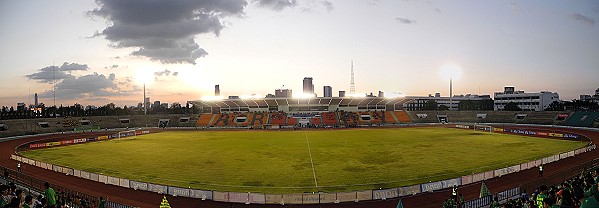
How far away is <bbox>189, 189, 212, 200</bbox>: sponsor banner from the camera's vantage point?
71.1 feet

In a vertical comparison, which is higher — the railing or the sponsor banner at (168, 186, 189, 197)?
the railing

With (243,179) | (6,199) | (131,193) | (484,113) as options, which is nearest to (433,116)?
(484,113)

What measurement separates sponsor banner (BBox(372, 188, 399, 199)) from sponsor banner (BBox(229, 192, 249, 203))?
26.0 ft

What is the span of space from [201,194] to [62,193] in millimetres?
7826

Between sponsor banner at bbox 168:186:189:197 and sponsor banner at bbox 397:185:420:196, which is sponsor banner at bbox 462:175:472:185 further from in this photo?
sponsor banner at bbox 168:186:189:197

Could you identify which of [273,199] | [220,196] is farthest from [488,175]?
[220,196]

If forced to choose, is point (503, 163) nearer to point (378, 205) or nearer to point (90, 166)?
point (378, 205)

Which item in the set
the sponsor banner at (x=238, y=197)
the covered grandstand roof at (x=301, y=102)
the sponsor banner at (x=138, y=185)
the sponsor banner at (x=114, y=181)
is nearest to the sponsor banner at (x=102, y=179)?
the sponsor banner at (x=114, y=181)

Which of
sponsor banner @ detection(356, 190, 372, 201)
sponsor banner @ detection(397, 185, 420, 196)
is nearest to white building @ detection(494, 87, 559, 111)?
sponsor banner @ detection(397, 185, 420, 196)

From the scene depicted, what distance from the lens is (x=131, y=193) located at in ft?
78.0

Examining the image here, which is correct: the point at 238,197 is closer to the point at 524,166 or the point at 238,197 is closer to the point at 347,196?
the point at 347,196

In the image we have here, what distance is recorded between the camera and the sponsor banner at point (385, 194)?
20.9 metres

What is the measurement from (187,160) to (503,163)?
3152 centimetres

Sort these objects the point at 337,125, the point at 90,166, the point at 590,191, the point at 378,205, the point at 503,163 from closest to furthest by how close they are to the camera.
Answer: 1. the point at 590,191
2. the point at 378,205
3. the point at 503,163
4. the point at 90,166
5. the point at 337,125
